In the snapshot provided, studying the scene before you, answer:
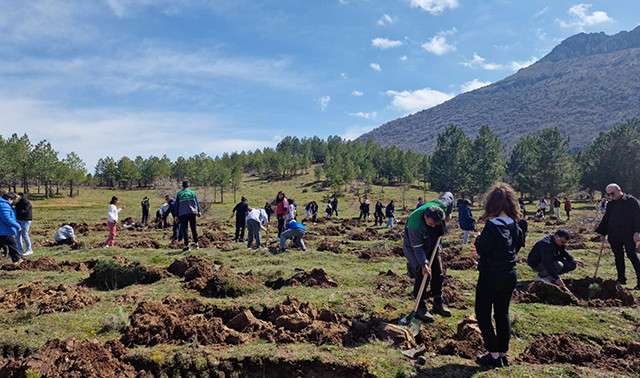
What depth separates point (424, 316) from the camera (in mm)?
7293

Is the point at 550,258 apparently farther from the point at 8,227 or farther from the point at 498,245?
the point at 8,227

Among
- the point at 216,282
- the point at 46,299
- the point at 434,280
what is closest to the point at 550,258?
the point at 434,280

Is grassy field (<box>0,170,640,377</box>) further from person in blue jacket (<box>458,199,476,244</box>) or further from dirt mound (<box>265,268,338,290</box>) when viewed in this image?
person in blue jacket (<box>458,199,476,244</box>)

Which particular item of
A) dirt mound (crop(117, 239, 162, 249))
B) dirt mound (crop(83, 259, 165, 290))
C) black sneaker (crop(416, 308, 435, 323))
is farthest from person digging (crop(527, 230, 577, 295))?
dirt mound (crop(117, 239, 162, 249))

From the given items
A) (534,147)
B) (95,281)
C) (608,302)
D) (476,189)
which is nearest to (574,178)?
(534,147)

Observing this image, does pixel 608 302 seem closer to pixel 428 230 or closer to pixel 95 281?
pixel 428 230

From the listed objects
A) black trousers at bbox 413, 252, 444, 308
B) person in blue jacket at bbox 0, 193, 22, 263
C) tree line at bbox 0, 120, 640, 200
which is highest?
tree line at bbox 0, 120, 640, 200

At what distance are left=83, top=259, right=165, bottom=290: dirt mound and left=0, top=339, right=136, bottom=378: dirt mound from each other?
12.0 feet

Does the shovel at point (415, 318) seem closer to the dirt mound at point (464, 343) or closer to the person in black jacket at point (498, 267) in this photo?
the dirt mound at point (464, 343)

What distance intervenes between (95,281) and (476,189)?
62.9 meters

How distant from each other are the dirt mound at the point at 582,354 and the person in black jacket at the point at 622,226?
368cm

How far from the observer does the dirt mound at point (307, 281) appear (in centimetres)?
986

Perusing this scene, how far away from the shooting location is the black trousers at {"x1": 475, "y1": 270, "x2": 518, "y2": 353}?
5531 millimetres

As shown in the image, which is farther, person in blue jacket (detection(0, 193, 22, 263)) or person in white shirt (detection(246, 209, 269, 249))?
person in white shirt (detection(246, 209, 269, 249))
